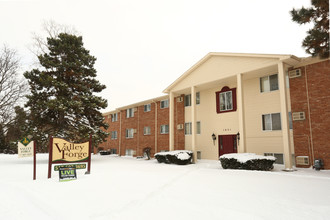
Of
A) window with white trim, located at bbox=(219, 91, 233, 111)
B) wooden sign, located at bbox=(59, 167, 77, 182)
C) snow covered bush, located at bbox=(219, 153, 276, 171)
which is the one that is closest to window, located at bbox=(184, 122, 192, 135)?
window with white trim, located at bbox=(219, 91, 233, 111)

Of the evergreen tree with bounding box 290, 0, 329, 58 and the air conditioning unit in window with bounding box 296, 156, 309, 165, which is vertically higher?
the evergreen tree with bounding box 290, 0, 329, 58

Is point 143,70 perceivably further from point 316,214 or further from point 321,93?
point 316,214

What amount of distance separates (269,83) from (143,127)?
14384 mm

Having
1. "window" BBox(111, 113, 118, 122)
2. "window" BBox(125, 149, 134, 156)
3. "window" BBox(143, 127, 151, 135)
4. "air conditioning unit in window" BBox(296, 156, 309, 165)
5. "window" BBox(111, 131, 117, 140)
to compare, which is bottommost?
"window" BBox(125, 149, 134, 156)

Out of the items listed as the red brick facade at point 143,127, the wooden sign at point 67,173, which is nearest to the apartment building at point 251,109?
the red brick facade at point 143,127

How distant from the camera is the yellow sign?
10156 mm

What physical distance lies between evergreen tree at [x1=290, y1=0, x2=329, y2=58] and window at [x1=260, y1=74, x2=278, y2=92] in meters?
6.32

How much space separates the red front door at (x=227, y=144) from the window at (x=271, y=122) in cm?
247

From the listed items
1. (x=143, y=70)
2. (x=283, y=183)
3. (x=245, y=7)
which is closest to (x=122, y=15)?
(x=245, y=7)

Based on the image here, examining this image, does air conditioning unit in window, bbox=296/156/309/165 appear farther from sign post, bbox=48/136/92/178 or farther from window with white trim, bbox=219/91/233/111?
sign post, bbox=48/136/92/178

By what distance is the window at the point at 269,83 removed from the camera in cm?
1425

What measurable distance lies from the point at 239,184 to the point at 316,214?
3312mm

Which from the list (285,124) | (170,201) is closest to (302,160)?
(285,124)

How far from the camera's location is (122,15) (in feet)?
53.5
